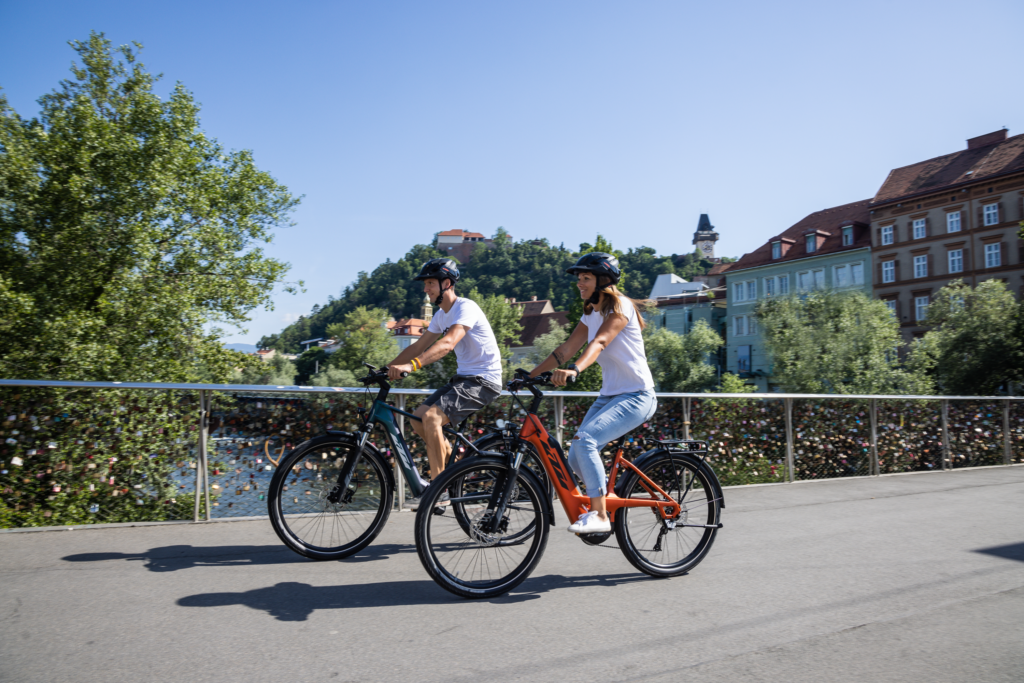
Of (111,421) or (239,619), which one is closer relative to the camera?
(239,619)

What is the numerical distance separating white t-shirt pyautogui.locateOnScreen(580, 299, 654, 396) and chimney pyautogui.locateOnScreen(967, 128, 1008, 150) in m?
58.3

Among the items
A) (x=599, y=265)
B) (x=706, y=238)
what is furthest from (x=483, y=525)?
(x=706, y=238)

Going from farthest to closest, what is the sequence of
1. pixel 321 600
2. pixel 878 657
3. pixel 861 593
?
pixel 861 593 < pixel 321 600 < pixel 878 657

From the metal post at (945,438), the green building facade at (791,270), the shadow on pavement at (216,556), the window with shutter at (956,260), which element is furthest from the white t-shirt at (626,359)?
the window with shutter at (956,260)

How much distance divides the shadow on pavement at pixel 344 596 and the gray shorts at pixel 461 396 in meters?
1.14

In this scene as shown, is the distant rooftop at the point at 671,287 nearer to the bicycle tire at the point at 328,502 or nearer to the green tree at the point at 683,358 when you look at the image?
the green tree at the point at 683,358

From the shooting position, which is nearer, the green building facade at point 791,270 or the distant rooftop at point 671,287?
the green building facade at point 791,270

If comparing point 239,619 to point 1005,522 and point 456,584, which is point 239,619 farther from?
point 1005,522

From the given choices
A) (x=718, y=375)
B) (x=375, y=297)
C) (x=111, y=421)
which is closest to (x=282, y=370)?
(x=718, y=375)

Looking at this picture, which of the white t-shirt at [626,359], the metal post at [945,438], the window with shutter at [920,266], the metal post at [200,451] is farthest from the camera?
the window with shutter at [920,266]

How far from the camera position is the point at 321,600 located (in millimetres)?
3738

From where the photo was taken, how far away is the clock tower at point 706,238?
14712 centimetres

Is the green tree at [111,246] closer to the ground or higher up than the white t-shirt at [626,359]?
higher up

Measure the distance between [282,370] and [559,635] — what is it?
92.9 metres
